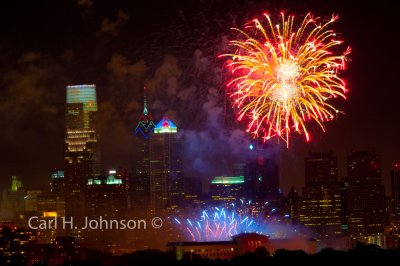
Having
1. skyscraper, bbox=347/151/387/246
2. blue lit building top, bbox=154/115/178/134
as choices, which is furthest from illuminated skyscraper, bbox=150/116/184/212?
skyscraper, bbox=347/151/387/246

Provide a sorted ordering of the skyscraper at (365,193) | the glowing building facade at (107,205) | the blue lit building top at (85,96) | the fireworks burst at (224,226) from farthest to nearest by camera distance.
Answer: the blue lit building top at (85,96) < the skyscraper at (365,193) < the glowing building facade at (107,205) < the fireworks burst at (224,226)

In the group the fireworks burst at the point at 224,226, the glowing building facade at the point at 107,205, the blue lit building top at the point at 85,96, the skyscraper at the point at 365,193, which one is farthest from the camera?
the blue lit building top at the point at 85,96

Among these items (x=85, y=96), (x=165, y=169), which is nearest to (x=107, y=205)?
(x=165, y=169)

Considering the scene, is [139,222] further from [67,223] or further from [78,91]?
[78,91]

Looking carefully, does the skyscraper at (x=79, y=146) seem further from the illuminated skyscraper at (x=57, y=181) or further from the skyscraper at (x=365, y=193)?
the skyscraper at (x=365, y=193)

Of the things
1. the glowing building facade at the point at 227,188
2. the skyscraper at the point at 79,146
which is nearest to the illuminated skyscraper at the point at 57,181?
the skyscraper at the point at 79,146

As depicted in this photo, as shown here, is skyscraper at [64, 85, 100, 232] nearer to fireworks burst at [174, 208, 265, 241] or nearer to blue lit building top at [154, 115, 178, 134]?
blue lit building top at [154, 115, 178, 134]

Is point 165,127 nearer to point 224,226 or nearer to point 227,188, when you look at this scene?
point 227,188
